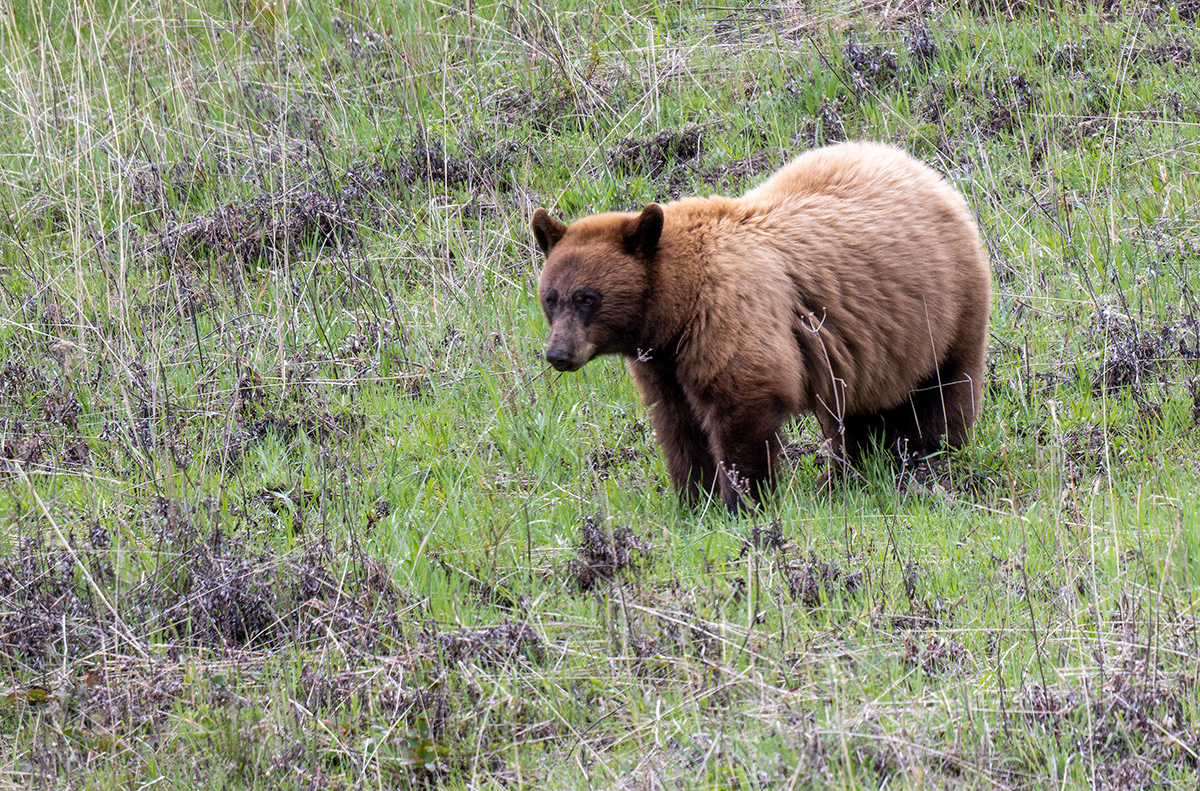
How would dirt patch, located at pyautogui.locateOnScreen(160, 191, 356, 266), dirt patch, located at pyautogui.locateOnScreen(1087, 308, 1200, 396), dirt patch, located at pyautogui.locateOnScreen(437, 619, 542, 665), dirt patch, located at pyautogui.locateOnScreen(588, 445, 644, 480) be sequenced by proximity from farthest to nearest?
dirt patch, located at pyautogui.locateOnScreen(160, 191, 356, 266), dirt patch, located at pyautogui.locateOnScreen(588, 445, 644, 480), dirt patch, located at pyautogui.locateOnScreen(1087, 308, 1200, 396), dirt patch, located at pyautogui.locateOnScreen(437, 619, 542, 665)

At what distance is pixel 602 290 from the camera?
5164 millimetres

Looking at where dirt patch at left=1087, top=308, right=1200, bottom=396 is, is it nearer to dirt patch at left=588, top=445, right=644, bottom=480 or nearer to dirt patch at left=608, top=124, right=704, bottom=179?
dirt patch at left=588, top=445, right=644, bottom=480

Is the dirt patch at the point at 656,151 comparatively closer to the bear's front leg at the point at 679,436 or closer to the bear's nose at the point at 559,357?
the bear's front leg at the point at 679,436

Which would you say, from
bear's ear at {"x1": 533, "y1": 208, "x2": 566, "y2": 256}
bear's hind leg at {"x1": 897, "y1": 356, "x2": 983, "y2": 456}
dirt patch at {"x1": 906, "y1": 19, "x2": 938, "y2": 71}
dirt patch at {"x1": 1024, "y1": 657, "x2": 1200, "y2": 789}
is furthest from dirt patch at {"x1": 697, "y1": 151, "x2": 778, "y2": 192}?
dirt patch at {"x1": 1024, "y1": 657, "x2": 1200, "y2": 789}

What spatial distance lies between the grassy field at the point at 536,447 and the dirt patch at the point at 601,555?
20 millimetres

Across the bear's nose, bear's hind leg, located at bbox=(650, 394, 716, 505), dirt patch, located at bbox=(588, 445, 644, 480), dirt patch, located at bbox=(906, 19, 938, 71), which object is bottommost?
dirt patch, located at bbox=(588, 445, 644, 480)

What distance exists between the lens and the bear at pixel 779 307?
16.5ft

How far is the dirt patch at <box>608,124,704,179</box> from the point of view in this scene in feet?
26.9

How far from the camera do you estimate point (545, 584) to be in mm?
4312

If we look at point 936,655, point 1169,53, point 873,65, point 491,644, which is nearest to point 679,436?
point 491,644

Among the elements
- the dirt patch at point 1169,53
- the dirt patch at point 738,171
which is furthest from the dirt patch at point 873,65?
the dirt patch at point 1169,53

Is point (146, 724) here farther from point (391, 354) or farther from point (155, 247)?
point (155, 247)

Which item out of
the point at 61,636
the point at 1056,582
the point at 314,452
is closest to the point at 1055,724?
the point at 1056,582

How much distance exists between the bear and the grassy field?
0.31 meters
